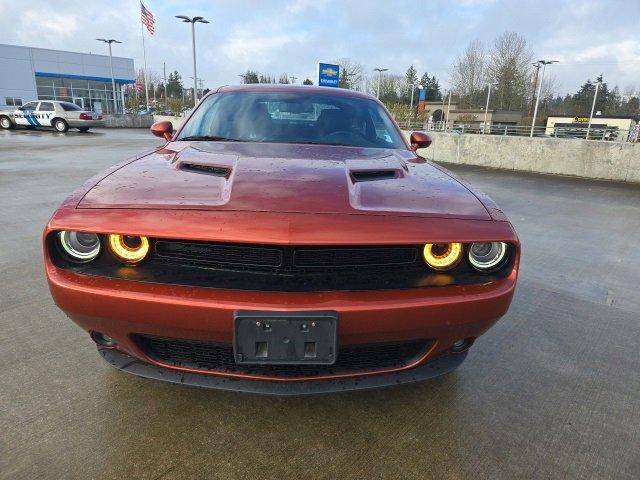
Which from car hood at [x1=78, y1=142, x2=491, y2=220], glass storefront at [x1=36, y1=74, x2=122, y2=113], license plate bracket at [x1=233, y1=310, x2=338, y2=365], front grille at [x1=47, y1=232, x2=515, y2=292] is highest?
glass storefront at [x1=36, y1=74, x2=122, y2=113]

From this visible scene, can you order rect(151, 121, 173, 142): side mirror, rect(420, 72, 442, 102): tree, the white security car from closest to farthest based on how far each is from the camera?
rect(151, 121, 173, 142): side mirror
the white security car
rect(420, 72, 442, 102): tree

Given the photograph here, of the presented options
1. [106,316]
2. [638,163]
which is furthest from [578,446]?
[638,163]

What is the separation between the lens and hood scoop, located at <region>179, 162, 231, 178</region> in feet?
6.27

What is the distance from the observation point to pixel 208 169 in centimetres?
198

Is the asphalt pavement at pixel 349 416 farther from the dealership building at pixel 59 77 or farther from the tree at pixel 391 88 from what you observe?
the tree at pixel 391 88

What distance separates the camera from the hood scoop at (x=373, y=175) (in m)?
1.95

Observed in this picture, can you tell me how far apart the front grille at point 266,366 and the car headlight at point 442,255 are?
0.31 m

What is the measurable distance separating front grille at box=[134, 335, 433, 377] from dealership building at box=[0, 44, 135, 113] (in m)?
45.0

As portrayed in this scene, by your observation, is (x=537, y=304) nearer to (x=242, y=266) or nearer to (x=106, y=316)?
(x=242, y=266)

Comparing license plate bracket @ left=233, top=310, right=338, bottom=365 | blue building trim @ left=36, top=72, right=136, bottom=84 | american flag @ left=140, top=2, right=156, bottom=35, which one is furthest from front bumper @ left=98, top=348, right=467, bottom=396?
blue building trim @ left=36, top=72, right=136, bottom=84

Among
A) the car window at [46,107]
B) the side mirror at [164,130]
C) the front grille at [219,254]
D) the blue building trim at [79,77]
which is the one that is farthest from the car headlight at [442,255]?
the blue building trim at [79,77]

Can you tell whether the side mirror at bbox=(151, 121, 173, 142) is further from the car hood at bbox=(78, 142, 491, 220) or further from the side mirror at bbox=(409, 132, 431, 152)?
the side mirror at bbox=(409, 132, 431, 152)

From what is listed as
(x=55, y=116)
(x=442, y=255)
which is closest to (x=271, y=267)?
(x=442, y=255)

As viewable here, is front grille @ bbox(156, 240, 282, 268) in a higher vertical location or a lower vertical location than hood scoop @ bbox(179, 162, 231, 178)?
lower
